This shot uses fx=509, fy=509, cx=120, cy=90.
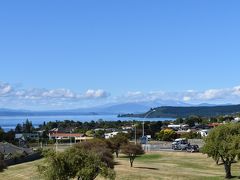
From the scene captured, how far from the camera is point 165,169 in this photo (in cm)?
6278

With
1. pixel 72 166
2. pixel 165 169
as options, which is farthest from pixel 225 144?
pixel 72 166

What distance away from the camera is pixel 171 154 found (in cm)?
8444

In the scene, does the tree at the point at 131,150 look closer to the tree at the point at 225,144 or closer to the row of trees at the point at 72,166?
the tree at the point at 225,144

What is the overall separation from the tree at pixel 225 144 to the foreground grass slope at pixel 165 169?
2.09m

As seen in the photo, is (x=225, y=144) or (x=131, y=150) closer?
(x=225, y=144)

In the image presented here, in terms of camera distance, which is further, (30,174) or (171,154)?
(171,154)

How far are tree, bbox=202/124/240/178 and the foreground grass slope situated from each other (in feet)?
6.84

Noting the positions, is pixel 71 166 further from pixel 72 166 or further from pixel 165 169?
pixel 165 169

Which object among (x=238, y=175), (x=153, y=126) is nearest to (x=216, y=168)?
(x=238, y=175)

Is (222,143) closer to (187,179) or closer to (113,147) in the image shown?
(187,179)

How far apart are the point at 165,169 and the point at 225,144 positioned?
13.0 meters

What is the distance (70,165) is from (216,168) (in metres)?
36.0

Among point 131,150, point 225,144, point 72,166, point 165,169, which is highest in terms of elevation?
point 225,144

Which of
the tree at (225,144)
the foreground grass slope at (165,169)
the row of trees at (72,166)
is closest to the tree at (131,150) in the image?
the foreground grass slope at (165,169)
